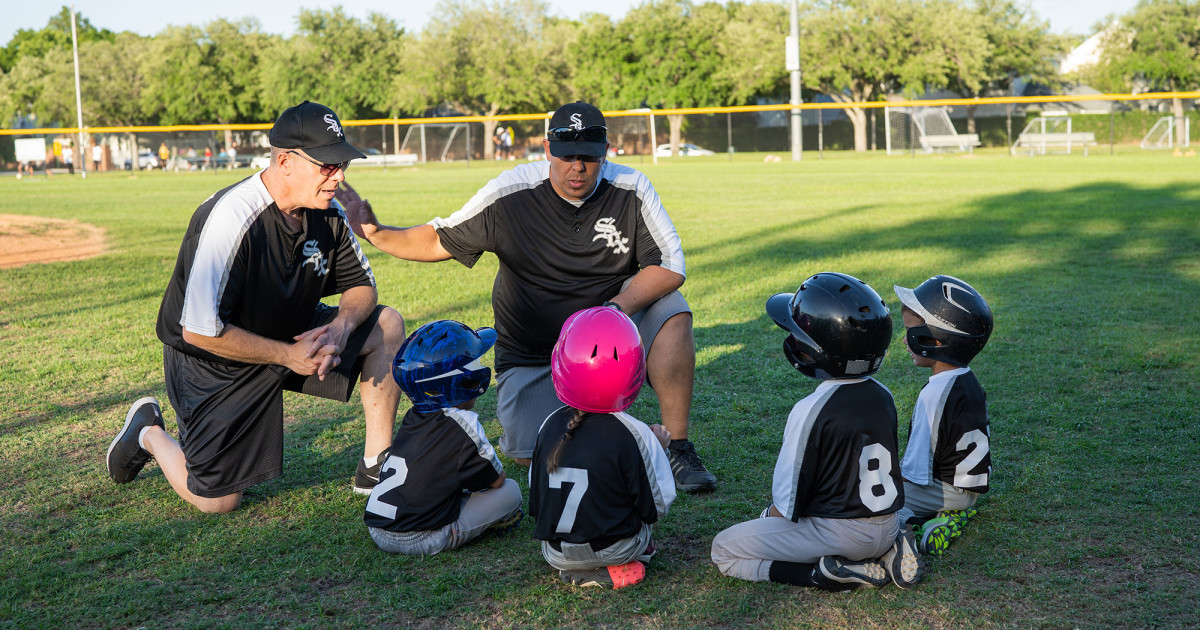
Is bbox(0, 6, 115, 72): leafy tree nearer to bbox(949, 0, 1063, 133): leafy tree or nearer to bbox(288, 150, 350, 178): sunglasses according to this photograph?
bbox(949, 0, 1063, 133): leafy tree

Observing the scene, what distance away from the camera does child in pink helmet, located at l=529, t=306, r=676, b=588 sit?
298 centimetres

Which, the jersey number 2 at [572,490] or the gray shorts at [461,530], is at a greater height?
the jersey number 2 at [572,490]

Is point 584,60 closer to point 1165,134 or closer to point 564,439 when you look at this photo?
point 1165,134

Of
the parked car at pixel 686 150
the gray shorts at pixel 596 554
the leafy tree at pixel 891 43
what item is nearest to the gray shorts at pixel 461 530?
the gray shorts at pixel 596 554

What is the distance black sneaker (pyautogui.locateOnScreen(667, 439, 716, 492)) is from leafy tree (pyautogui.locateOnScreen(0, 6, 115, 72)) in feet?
309

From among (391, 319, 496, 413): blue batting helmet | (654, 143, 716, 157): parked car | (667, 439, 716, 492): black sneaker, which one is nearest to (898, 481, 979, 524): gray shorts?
(667, 439, 716, 492): black sneaker

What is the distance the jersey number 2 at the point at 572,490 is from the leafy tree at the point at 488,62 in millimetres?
56026

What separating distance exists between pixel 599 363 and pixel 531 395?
60.8 inches

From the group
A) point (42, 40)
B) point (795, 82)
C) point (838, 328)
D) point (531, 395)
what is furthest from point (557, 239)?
point (42, 40)

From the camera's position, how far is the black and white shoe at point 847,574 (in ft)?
9.86

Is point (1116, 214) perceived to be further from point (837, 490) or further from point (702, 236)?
point (837, 490)

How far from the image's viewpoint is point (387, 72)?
60.8 m

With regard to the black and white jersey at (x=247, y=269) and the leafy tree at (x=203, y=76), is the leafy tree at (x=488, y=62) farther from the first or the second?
the black and white jersey at (x=247, y=269)

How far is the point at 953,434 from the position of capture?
11.3 feet
